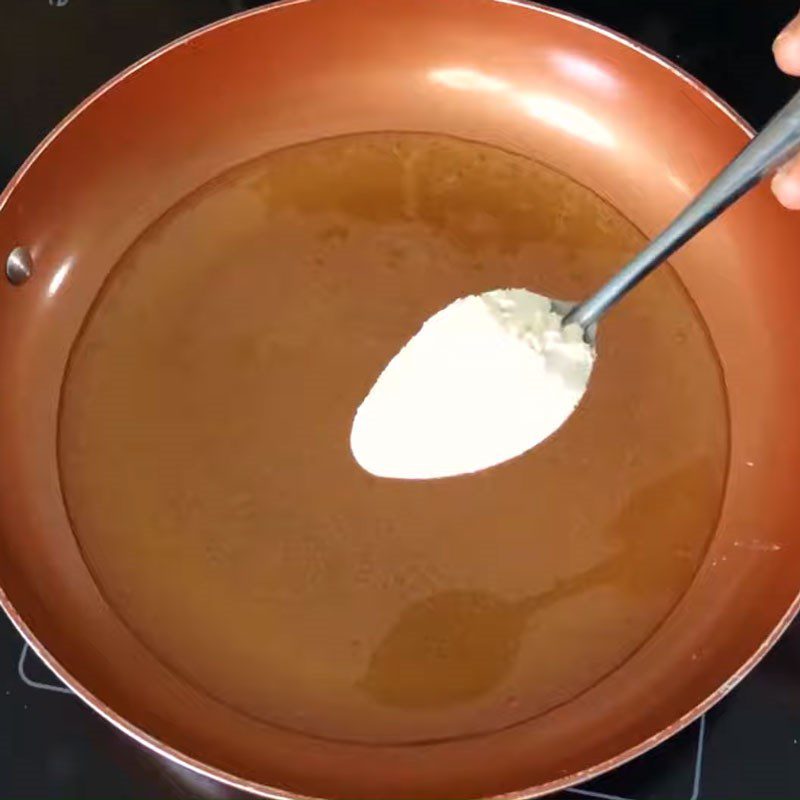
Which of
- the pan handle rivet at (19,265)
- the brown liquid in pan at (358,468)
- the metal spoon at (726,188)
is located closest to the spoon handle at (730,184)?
the metal spoon at (726,188)

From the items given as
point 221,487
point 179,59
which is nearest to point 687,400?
point 221,487

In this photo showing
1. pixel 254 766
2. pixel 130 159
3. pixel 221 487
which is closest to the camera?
pixel 254 766

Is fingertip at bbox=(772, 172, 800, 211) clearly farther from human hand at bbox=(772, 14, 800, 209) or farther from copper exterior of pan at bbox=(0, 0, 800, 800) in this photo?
copper exterior of pan at bbox=(0, 0, 800, 800)

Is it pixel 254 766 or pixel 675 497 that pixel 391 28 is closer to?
pixel 675 497

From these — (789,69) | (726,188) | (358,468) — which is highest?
(789,69)

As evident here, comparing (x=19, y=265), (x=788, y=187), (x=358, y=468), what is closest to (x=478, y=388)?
(x=358, y=468)

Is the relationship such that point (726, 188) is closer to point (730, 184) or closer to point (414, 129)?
point (730, 184)
